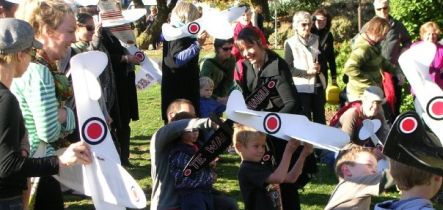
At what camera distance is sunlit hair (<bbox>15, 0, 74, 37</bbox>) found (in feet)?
12.6

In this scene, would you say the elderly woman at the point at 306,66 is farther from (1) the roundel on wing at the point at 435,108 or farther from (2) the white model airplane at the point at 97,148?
(2) the white model airplane at the point at 97,148

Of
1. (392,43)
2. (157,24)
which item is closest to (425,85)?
(392,43)

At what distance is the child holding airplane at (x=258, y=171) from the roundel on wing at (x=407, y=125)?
6.10 feet

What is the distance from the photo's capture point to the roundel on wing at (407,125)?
300cm

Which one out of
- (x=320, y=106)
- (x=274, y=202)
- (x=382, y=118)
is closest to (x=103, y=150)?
(x=274, y=202)

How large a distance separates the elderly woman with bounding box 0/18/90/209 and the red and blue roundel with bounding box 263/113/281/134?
1181mm

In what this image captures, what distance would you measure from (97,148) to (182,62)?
3993 mm

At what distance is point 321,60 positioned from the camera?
955cm

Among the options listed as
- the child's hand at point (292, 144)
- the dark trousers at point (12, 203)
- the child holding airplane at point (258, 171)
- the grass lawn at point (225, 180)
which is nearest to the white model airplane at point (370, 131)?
the grass lawn at point (225, 180)

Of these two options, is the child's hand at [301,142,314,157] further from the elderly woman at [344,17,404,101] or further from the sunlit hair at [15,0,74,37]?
the elderly woman at [344,17,404,101]

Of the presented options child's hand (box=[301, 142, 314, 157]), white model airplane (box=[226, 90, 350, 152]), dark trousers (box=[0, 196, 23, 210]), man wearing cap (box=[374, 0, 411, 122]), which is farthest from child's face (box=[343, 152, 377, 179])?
man wearing cap (box=[374, 0, 411, 122])

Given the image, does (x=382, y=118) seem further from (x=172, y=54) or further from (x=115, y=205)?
(x=115, y=205)

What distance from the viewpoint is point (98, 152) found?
11.8 ft

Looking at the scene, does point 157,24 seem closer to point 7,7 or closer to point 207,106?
point 207,106
